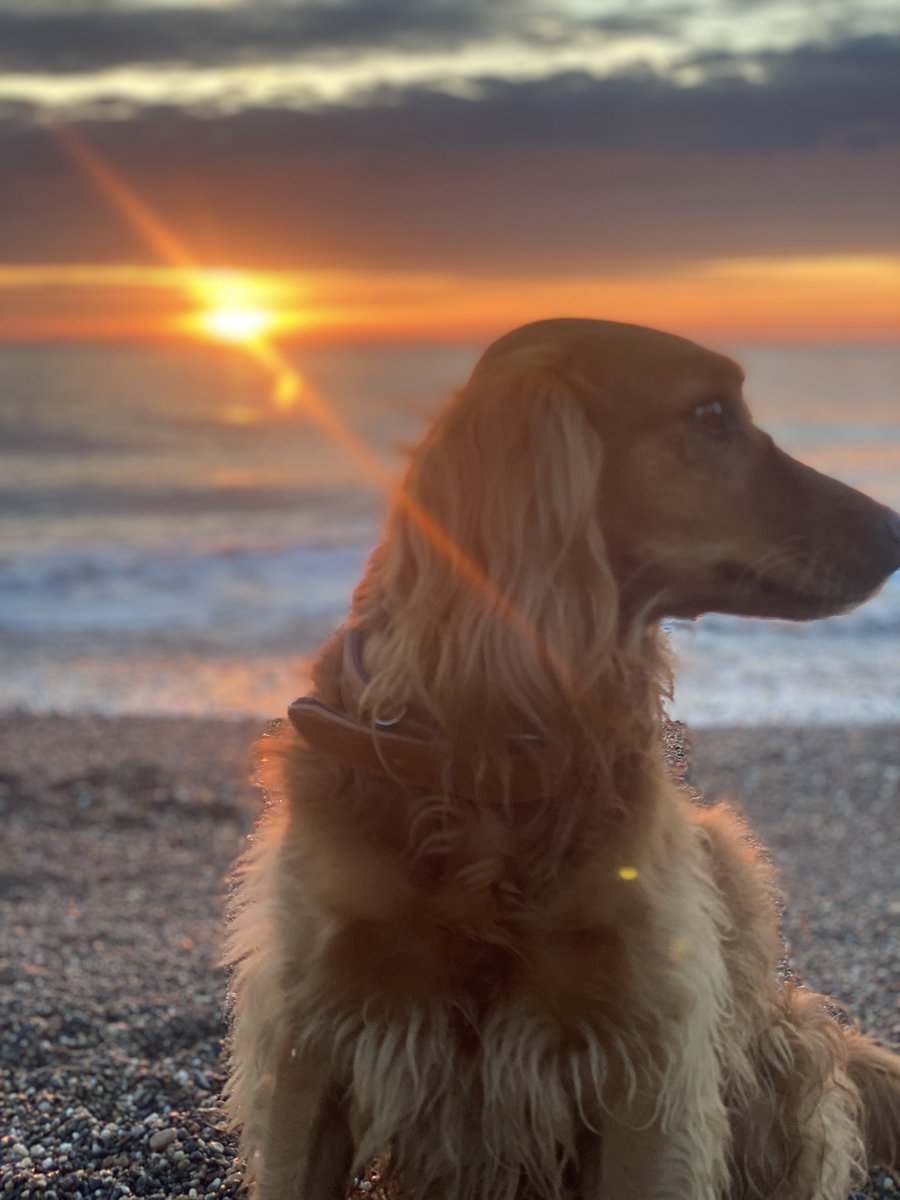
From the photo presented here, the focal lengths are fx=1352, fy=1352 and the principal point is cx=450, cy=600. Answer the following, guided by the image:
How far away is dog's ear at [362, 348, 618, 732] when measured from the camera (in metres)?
2.69

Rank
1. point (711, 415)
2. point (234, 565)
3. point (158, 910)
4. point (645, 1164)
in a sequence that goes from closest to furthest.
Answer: point (645, 1164)
point (711, 415)
point (158, 910)
point (234, 565)

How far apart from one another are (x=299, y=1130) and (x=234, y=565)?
14.8 meters

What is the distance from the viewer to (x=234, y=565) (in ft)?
57.0

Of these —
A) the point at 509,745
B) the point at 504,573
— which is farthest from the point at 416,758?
the point at 504,573

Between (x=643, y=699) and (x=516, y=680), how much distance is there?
14.2 inches

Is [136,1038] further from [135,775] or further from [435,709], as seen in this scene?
[135,775]

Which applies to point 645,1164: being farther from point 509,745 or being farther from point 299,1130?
Answer: point 509,745

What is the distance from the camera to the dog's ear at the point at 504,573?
269cm

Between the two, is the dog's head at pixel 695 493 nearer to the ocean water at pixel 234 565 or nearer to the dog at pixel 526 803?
the dog at pixel 526 803

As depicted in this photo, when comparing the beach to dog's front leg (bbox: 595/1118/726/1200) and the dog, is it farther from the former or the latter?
dog's front leg (bbox: 595/1118/726/1200)

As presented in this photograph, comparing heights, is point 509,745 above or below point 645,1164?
above

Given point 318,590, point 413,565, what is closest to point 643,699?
point 413,565

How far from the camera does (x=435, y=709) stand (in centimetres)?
271

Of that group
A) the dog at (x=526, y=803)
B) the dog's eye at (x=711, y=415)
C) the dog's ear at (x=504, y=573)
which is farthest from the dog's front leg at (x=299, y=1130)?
the dog's eye at (x=711, y=415)
